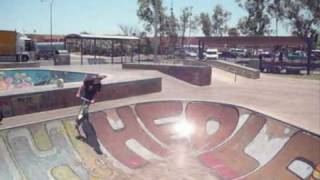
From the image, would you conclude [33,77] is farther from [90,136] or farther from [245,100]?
[90,136]

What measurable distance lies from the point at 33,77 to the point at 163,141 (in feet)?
41.3

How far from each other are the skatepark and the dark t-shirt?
0.51 m

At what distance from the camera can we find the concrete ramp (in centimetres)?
970

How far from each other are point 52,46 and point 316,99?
1768 inches

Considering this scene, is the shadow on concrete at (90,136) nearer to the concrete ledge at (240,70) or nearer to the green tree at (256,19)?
the concrete ledge at (240,70)

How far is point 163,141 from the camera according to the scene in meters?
13.1

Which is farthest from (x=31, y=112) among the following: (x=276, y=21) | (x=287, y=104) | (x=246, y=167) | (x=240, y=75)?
(x=276, y=21)

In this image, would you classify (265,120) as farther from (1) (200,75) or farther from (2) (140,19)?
(2) (140,19)

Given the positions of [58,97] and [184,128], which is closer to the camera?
[58,97]

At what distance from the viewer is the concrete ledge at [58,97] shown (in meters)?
11.9

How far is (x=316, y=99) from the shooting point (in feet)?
61.6

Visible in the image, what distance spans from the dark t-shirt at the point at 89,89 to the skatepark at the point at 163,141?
1.66 feet

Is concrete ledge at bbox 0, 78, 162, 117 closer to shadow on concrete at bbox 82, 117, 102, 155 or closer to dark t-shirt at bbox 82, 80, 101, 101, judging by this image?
dark t-shirt at bbox 82, 80, 101, 101

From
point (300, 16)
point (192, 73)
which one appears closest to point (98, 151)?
point (192, 73)
